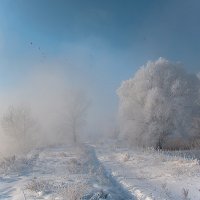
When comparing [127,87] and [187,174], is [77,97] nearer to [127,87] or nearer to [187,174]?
[127,87]

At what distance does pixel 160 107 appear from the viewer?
50.9 m

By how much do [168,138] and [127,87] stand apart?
10.00 metres

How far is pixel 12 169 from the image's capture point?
79.3 ft

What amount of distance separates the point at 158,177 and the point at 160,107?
2968 centimetres

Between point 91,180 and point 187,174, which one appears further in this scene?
point 187,174

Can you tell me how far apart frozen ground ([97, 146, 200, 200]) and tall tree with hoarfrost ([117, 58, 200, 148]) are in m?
19.9

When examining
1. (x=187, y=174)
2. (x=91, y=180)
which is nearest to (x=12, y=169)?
(x=91, y=180)

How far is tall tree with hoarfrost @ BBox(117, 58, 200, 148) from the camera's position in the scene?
50.8 m

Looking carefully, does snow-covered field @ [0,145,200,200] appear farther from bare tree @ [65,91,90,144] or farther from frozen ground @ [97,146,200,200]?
bare tree @ [65,91,90,144]

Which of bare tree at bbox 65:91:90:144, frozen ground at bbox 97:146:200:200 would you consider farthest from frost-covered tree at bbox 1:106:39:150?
frozen ground at bbox 97:146:200:200

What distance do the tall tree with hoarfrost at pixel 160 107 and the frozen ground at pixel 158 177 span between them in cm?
1992

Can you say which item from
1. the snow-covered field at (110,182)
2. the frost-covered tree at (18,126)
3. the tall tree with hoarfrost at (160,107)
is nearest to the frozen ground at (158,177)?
the snow-covered field at (110,182)

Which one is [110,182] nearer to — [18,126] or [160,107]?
[160,107]

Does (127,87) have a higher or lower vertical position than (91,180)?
higher
